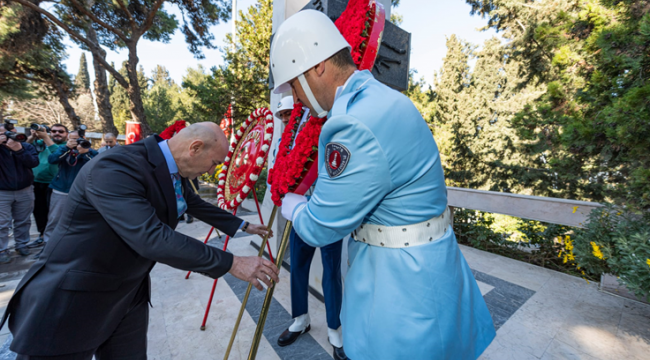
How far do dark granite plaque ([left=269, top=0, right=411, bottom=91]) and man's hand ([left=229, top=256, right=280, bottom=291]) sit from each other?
2321 millimetres

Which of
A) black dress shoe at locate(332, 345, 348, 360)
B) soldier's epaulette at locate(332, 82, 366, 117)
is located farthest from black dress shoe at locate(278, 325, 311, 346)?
soldier's epaulette at locate(332, 82, 366, 117)

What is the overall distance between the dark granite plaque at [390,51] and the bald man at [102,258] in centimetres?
229

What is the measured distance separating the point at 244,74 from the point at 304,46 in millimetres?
10640

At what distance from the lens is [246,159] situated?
2957 mm

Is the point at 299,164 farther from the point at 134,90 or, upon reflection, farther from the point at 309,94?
the point at 134,90

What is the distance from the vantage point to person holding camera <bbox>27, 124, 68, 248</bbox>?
475 cm

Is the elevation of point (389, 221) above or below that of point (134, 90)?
below

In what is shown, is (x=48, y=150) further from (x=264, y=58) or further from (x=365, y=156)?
(x=264, y=58)

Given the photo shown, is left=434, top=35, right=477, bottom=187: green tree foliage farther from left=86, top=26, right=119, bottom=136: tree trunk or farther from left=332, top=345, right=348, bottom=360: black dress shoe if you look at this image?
left=86, top=26, right=119, bottom=136: tree trunk


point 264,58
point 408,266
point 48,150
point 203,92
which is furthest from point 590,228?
point 203,92

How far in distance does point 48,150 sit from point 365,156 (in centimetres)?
632

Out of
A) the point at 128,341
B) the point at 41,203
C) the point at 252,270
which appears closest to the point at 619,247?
the point at 252,270

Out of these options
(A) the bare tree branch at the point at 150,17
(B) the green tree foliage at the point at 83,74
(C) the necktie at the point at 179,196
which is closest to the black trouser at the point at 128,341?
(C) the necktie at the point at 179,196

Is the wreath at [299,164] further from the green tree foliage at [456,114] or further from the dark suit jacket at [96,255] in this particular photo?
the green tree foliage at [456,114]
